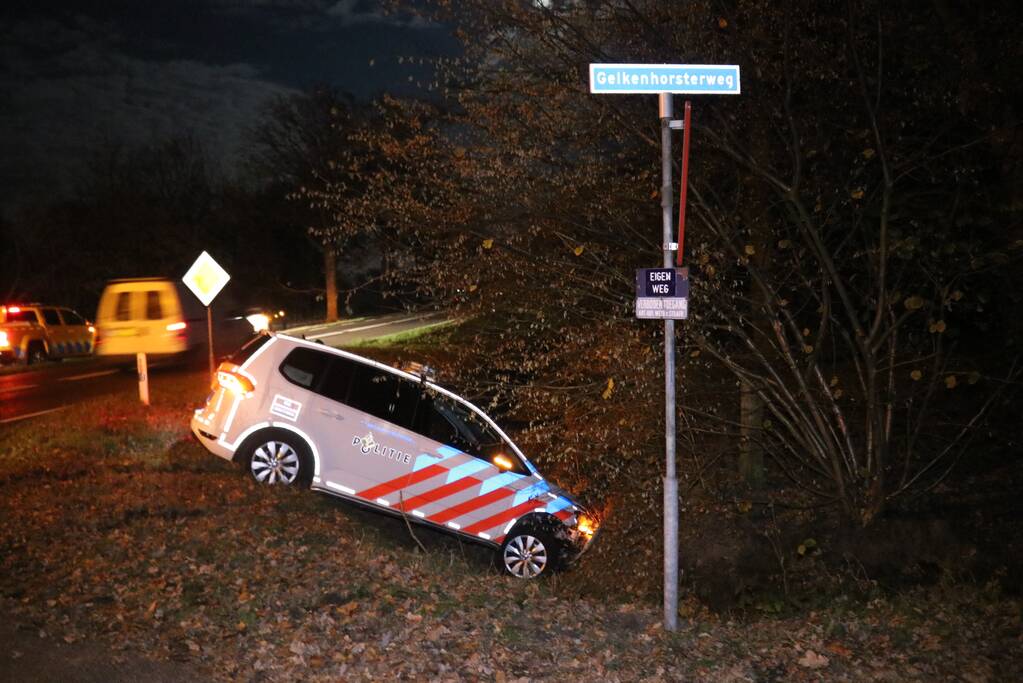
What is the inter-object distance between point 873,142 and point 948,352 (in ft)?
7.32

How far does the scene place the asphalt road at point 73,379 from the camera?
18.0 metres

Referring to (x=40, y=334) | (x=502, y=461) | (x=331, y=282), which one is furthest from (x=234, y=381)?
(x=331, y=282)

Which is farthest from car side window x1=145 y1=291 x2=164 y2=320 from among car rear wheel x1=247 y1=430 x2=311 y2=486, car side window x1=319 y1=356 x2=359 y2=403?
car side window x1=319 y1=356 x2=359 y2=403

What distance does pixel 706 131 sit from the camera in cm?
919

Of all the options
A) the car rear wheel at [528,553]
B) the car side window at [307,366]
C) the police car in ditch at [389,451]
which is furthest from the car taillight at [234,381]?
the car rear wheel at [528,553]

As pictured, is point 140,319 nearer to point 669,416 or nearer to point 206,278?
point 206,278

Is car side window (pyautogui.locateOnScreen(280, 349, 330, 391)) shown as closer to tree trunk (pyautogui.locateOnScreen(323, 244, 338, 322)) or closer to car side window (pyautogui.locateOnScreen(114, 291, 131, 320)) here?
car side window (pyautogui.locateOnScreen(114, 291, 131, 320))

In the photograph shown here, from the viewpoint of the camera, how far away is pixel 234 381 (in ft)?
33.7

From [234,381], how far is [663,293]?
5.70 meters

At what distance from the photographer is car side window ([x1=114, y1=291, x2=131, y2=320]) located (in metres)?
22.0

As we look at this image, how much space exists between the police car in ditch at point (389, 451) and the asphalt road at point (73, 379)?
2.44m

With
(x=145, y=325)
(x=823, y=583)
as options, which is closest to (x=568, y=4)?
(x=823, y=583)

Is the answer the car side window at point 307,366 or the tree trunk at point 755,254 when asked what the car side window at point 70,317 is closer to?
the car side window at point 307,366

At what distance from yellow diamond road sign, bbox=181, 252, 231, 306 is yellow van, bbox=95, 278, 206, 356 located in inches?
305
